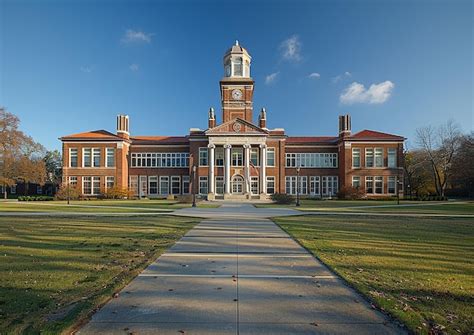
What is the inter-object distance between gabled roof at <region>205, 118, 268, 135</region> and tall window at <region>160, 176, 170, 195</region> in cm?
1215

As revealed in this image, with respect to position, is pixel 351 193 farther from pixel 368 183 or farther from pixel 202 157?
pixel 202 157

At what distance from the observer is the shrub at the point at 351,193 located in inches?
2077

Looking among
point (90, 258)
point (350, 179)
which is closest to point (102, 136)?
point (350, 179)

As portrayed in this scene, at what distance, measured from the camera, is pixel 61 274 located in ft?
20.5

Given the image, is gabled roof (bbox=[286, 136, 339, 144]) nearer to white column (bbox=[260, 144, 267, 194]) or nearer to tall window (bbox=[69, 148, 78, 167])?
white column (bbox=[260, 144, 267, 194])

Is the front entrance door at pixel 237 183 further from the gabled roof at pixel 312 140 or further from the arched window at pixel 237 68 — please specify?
the arched window at pixel 237 68

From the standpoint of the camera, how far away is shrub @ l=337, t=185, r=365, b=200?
52.8 metres

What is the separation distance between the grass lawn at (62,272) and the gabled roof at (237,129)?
41397 millimetres

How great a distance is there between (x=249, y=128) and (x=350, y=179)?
64.0 ft

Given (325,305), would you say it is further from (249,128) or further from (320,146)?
(320,146)

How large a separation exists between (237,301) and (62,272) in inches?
148

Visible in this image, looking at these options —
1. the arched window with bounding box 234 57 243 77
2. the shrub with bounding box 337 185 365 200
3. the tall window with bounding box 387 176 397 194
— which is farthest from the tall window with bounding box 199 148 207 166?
the tall window with bounding box 387 176 397 194

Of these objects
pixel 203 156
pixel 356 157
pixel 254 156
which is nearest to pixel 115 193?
pixel 203 156

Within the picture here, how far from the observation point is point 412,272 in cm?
673
